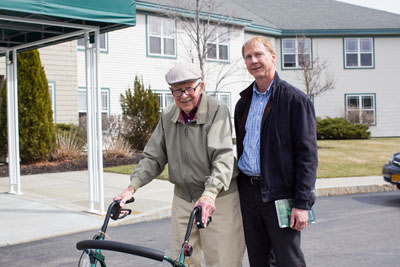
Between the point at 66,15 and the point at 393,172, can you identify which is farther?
the point at 393,172

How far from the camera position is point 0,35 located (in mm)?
10578

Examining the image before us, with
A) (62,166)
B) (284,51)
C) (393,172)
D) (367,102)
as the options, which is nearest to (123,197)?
(393,172)

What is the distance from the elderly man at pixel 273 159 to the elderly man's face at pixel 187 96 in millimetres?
426

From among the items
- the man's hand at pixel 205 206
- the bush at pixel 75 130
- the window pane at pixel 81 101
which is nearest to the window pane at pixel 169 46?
the window pane at pixel 81 101

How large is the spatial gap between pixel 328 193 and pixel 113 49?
40.1ft

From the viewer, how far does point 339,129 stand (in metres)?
25.6

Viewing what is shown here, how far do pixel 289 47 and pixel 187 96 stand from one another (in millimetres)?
25763

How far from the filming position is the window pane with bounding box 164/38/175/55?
22250mm

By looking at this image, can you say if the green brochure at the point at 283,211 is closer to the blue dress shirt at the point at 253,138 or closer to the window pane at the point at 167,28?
the blue dress shirt at the point at 253,138

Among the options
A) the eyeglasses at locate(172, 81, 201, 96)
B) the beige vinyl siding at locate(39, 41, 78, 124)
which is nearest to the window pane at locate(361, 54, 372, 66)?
the beige vinyl siding at locate(39, 41, 78, 124)

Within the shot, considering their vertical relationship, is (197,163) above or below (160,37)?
below

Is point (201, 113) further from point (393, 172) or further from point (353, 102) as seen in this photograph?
point (353, 102)

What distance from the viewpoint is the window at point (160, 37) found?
2164 centimetres

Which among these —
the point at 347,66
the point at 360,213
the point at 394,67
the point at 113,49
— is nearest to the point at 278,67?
the point at 347,66
